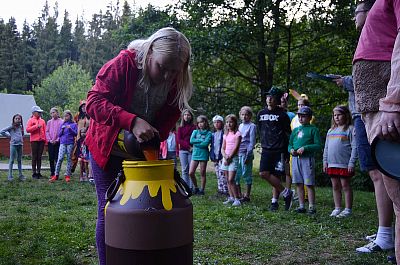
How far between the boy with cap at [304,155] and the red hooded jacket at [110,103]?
4114mm

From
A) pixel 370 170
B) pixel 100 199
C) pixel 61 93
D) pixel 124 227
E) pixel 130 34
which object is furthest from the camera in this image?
pixel 61 93

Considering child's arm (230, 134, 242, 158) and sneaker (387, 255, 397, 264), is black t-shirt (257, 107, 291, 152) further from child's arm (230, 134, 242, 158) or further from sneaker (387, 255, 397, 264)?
sneaker (387, 255, 397, 264)

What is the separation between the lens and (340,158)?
249 inches

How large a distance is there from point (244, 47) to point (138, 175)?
1115cm

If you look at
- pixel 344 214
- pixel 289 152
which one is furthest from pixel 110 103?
pixel 289 152

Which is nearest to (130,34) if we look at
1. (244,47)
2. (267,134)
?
(244,47)

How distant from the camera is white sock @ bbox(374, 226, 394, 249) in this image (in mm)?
3740

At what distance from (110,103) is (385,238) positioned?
2.52 m

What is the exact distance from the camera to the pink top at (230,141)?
7677 millimetres

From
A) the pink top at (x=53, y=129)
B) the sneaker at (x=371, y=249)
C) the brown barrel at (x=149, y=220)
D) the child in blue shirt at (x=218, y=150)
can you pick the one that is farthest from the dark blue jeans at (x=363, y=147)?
the pink top at (x=53, y=129)

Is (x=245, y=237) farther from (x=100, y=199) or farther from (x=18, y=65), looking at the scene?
(x=18, y=65)

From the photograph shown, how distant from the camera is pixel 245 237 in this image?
462 centimetres

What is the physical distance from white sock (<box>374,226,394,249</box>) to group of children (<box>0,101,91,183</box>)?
7.64m

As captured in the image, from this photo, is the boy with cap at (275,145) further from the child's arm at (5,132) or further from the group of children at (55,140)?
the child's arm at (5,132)
